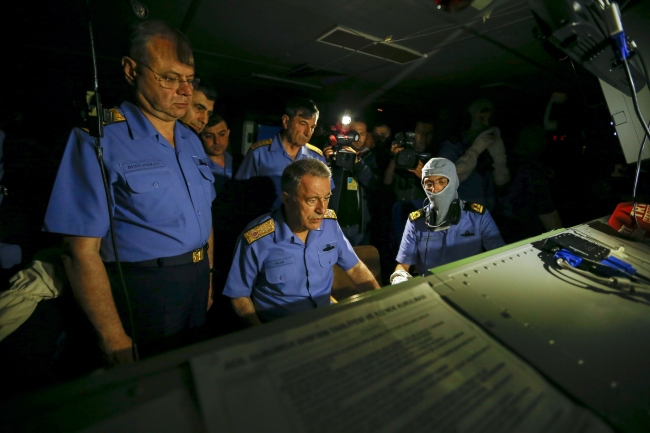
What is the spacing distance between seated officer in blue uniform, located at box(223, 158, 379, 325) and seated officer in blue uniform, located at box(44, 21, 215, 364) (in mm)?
346

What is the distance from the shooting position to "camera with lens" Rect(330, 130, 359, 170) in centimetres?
288

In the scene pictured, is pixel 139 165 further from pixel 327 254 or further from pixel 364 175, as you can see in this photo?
pixel 364 175

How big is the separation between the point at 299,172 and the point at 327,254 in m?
0.62

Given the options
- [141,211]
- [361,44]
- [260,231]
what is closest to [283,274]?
[260,231]

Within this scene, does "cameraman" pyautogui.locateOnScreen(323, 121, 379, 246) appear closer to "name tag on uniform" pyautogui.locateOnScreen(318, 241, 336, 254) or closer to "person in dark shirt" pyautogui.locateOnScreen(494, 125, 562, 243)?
"name tag on uniform" pyautogui.locateOnScreen(318, 241, 336, 254)

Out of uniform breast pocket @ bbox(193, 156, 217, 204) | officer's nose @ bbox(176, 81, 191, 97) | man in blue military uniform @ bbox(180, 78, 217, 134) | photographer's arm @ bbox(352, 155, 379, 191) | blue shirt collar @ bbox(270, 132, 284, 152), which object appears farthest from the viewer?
photographer's arm @ bbox(352, 155, 379, 191)

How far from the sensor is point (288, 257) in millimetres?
1881

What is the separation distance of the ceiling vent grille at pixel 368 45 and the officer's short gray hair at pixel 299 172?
206 cm

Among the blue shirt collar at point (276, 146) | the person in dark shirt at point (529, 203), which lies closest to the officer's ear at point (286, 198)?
the blue shirt collar at point (276, 146)

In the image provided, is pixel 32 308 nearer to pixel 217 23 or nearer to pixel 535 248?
pixel 535 248

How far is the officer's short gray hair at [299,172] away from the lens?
1.89 m

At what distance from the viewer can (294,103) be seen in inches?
104

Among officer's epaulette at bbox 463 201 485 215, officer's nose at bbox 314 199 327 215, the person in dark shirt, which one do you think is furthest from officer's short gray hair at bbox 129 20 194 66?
the person in dark shirt

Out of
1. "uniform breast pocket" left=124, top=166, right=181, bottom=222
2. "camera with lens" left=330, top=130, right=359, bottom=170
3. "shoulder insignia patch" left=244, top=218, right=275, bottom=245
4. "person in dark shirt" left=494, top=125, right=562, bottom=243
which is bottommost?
"person in dark shirt" left=494, top=125, right=562, bottom=243
